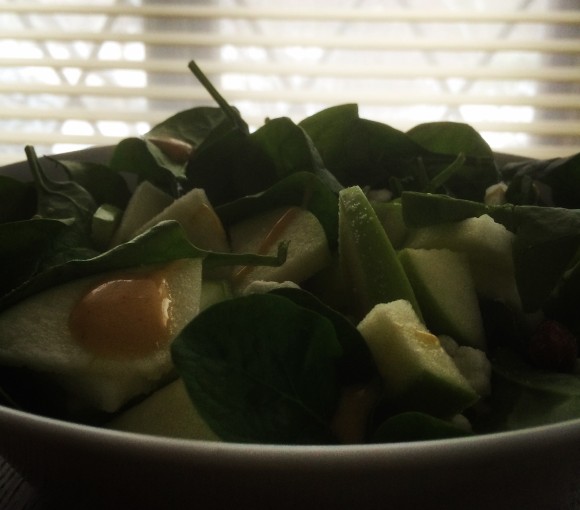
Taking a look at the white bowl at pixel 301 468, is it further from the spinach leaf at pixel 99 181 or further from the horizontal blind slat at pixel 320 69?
the horizontal blind slat at pixel 320 69

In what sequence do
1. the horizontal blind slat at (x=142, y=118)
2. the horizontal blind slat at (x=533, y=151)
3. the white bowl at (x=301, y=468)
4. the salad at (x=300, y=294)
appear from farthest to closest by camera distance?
1. the horizontal blind slat at (x=142, y=118)
2. the horizontal blind slat at (x=533, y=151)
3. the salad at (x=300, y=294)
4. the white bowl at (x=301, y=468)

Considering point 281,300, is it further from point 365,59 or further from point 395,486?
point 365,59

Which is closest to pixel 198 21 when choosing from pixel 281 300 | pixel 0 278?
pixel 0 278

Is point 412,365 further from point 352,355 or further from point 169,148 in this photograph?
point 169,148

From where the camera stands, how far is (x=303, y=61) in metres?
2.16

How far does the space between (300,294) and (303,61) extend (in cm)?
180

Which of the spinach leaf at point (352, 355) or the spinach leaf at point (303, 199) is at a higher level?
the spinach leaf at point (303, 199)

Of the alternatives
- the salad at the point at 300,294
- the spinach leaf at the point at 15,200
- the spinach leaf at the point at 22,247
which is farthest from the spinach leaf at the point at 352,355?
the spinach leaf at the point at 15,200

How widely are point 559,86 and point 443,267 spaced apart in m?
1.84

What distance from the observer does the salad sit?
1.28 ft

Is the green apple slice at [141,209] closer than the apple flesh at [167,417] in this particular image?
No

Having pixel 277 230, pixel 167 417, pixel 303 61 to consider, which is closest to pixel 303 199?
pixel 277 230

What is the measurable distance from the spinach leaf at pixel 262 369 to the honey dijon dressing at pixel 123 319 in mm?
55

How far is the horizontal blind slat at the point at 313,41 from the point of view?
6.64ft
